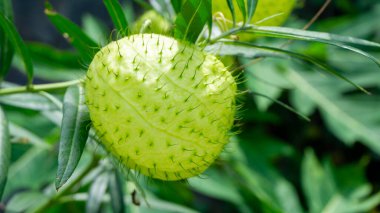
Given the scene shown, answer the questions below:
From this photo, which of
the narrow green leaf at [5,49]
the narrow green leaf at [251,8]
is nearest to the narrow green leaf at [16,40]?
the narrow green leaf at [5,49]

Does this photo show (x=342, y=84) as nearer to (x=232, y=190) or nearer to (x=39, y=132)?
(x=232, y=190)

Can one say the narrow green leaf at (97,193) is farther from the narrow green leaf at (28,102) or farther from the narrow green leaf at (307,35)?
the narrow green leaf at (307,35)

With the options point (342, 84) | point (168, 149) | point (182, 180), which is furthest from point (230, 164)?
point (168, 149)

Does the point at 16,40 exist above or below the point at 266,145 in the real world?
above

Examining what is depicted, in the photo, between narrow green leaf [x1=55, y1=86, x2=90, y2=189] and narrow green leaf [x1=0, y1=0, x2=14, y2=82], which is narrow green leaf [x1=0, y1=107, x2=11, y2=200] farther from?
narrow green leaf [x1=0, y1=0, x2=14, y2=82]

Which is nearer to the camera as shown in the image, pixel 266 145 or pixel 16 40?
pixel 16 40

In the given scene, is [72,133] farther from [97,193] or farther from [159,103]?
[97,193]

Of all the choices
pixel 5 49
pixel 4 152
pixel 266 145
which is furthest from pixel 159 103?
pixel 266 145
